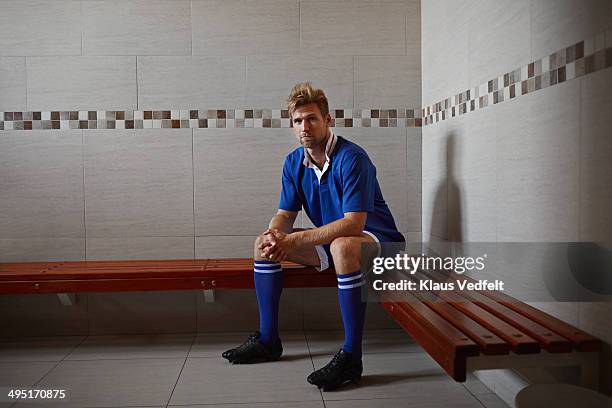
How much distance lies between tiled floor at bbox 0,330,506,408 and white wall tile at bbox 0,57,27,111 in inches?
51.6

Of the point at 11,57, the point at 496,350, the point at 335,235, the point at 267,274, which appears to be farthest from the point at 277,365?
the point at 11,57

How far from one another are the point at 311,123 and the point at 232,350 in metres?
1.14

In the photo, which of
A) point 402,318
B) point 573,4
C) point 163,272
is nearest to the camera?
point 573,4

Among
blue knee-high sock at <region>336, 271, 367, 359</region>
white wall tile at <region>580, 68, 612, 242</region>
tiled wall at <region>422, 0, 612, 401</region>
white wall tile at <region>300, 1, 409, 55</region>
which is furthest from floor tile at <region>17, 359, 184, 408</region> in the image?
white wall tile at <region>300, 1, 409, 55</region>

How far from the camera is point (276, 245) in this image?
2.74m

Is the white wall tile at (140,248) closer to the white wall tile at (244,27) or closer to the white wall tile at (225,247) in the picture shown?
the white wall tile at (225,247)

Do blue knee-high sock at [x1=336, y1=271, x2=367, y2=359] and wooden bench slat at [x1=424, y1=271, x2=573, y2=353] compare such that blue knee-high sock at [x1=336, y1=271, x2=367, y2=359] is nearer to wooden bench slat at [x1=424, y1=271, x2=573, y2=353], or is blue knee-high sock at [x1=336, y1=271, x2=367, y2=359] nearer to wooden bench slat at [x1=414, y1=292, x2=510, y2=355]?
wooden bench slat at [x1=414, y1=292, x2=510, y2=355]

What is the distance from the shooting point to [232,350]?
2885mm

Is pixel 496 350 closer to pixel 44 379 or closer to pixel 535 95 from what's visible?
pixel 535 95

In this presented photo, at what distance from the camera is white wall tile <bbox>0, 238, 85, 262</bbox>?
11.2 feet

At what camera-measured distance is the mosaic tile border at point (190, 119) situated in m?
3.39

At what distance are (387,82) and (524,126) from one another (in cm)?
138

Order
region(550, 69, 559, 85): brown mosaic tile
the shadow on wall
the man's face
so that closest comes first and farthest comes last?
region(550, 69, 559, 85): brown mosaic tile < the man's face < the shadow on wall

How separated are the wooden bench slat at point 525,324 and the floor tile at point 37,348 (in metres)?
2.02
